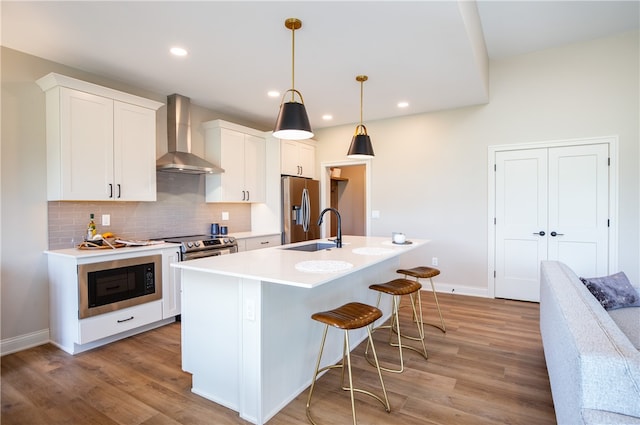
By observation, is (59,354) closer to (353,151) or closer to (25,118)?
(25,118)

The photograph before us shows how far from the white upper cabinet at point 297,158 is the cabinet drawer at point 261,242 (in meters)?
1.04

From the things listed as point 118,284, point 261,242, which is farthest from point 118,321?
point 261,242

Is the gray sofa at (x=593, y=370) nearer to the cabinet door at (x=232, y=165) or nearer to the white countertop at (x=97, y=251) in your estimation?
the white countertop at (x=97, y=251)

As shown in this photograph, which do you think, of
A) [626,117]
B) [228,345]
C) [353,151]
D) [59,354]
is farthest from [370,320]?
[626,117]

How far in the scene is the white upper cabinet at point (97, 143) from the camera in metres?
3.01

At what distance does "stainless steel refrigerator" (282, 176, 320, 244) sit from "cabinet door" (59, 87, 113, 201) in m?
2.43

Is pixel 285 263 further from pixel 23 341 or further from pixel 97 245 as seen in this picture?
pixel 23 341

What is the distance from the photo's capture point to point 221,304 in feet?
6.84

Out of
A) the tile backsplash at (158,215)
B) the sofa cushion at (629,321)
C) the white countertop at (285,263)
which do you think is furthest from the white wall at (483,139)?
the tile backsplash at (158,215)

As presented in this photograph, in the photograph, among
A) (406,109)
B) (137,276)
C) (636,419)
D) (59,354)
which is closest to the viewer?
(636,419)

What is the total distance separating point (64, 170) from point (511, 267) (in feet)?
17.0

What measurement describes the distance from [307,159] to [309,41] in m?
3.07

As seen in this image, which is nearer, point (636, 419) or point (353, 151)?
point (636, 419)

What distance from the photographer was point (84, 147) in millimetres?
3131
